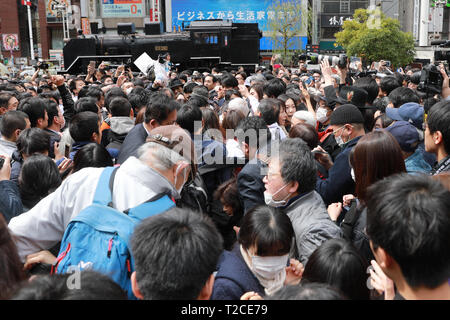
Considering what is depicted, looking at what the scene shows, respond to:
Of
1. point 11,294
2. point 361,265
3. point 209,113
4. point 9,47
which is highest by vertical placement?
point 9,47

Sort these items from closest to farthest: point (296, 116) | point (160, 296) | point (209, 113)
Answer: point (160, 296)
point (209, 113)
point (296, 116)

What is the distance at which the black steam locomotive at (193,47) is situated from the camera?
19.1 m

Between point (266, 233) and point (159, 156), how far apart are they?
73 centimetres

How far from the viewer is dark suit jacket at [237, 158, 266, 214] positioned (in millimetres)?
3268

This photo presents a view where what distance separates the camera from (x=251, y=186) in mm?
3291

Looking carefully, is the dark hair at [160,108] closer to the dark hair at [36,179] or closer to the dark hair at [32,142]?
the dark hair at [32,142]

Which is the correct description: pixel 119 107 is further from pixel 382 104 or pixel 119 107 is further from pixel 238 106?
pixel 382 104

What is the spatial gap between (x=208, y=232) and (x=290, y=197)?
1.34 metres

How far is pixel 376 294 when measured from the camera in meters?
2.11

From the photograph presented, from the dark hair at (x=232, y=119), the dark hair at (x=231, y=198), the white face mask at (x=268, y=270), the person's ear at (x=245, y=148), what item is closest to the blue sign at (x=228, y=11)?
the dark hair at (x=232, y=119)

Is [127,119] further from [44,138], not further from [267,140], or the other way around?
[267,140]

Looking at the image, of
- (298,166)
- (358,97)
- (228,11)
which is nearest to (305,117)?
(358,97)
